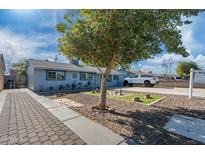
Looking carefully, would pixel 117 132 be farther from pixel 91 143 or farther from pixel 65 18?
pixel 65 18

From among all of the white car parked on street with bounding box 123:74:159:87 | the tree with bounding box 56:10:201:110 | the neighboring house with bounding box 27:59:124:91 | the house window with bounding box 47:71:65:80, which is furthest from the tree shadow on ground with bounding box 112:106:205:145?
the white car parked on street with bounding box 123:74:159:87

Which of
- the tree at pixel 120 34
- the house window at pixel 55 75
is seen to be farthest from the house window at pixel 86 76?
the tree at pixel 120 34

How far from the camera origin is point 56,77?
15.4m

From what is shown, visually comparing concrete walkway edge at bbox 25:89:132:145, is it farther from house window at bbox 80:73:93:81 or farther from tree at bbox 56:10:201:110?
house window at bbox 80:73:93:81

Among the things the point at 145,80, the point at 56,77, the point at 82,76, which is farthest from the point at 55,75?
the point at 145,80

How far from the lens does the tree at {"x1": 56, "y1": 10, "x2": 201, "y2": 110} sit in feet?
13.7

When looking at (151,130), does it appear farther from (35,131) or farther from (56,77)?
(56,77)

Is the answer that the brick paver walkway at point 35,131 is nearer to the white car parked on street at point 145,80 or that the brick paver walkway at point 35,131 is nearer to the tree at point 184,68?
the white car parked on street at point 145,80

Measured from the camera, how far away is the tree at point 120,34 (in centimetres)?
418

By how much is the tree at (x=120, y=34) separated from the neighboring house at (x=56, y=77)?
373 inches

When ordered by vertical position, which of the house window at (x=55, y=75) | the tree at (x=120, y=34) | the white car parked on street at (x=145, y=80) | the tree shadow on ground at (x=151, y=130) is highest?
the tree at (x=120, y=34)
